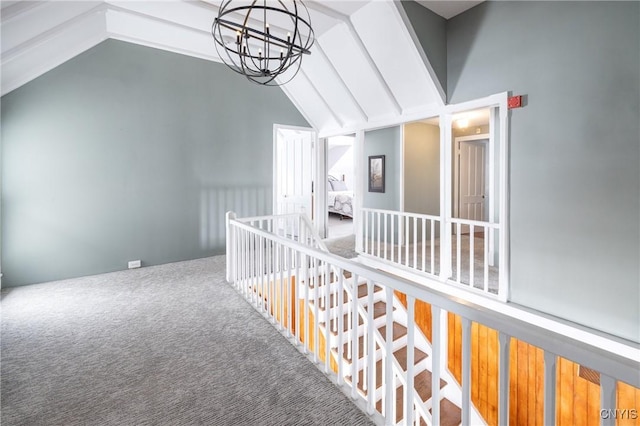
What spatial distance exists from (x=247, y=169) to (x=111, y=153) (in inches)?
74.1

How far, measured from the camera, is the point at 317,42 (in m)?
4.32

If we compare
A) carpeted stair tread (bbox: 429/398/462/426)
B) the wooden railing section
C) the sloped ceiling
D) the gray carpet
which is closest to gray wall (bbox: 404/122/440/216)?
the sloped ceiling

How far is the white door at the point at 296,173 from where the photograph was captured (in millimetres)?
5750

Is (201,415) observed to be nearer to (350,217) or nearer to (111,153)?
(111,153)

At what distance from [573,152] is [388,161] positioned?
3373 millimetres

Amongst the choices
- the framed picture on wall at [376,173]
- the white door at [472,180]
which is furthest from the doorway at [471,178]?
the framed picture on wall at [376,173]

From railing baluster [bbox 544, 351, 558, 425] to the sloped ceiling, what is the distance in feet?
11.4

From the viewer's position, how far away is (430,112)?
3.95m

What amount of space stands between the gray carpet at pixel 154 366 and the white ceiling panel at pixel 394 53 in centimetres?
326

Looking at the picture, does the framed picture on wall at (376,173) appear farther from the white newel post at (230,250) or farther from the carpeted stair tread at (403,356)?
the white newel post at (230,250)

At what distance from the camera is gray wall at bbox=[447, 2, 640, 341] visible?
247 centimetres

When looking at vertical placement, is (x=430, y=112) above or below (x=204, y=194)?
above

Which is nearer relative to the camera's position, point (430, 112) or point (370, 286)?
point (370, 286)

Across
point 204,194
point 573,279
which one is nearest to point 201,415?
point 573,279
